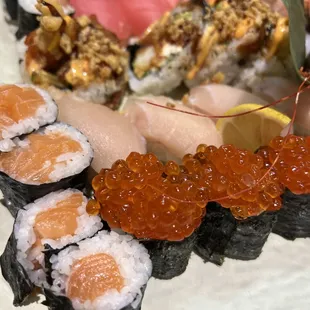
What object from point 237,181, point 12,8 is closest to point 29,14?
point 12,8

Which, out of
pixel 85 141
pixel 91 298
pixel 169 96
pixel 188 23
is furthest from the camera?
pixel 169 96

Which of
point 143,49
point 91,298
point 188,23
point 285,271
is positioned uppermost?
point 188,23

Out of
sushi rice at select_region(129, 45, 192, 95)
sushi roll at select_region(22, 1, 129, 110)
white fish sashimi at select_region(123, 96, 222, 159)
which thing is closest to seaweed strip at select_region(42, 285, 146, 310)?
white fish sashimi at select_region(123, 96, 222, 159)

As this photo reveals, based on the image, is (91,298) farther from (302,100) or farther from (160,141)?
(302,100)

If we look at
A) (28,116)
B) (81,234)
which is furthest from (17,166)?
(81,234)

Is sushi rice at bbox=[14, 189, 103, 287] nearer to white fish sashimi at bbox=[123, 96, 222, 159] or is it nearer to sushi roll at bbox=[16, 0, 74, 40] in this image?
white fish sashimi at bbox=[123, 96, 222, 159]

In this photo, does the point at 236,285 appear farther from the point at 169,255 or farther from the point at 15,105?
the point at 15,105
